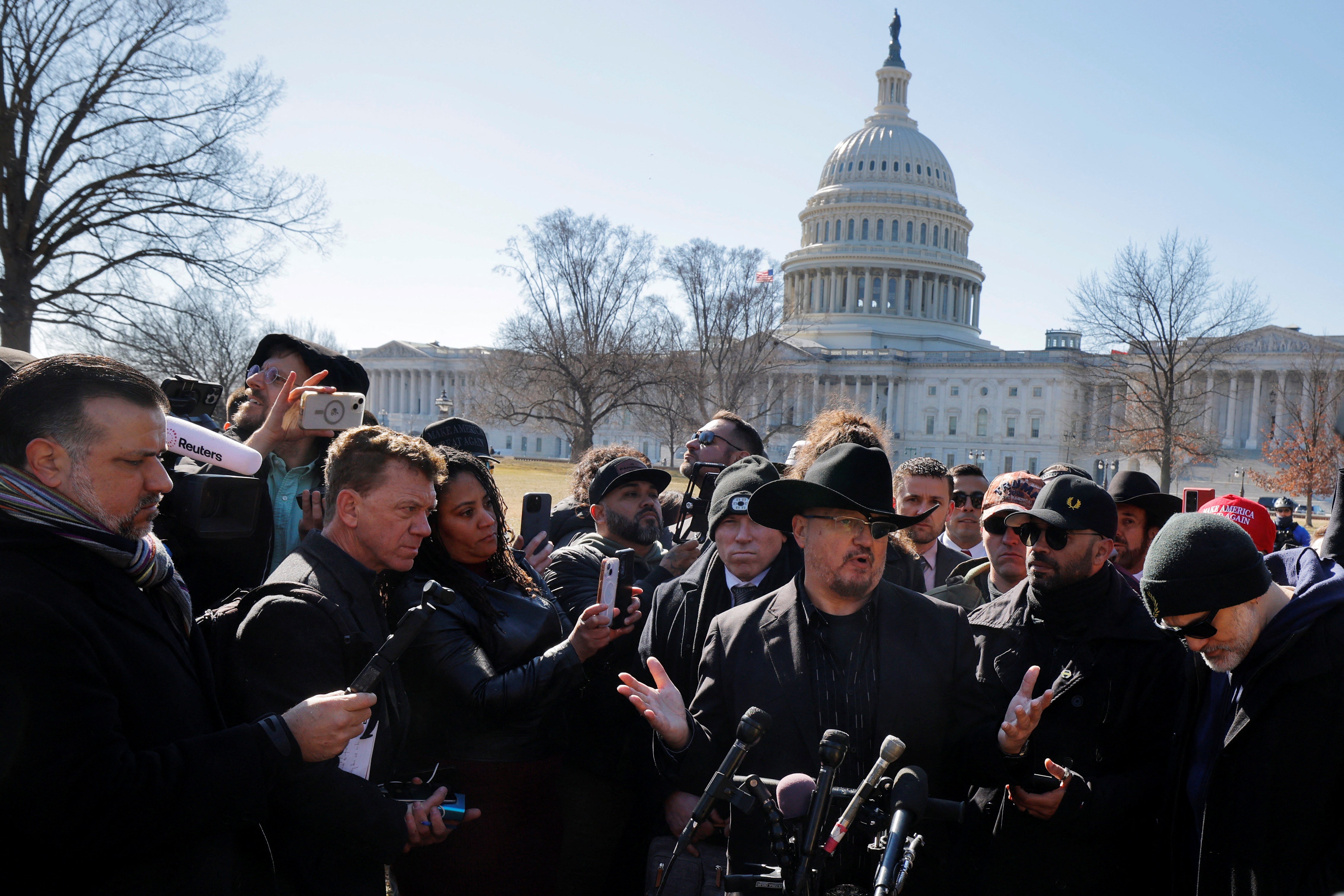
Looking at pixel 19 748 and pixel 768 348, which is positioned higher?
pixel 768 348

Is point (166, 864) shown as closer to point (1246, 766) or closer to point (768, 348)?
point (1246, 766)

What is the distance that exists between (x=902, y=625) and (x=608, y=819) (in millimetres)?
1856

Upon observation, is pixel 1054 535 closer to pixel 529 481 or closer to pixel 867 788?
pixel 867 788

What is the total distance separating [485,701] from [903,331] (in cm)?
→ 9385

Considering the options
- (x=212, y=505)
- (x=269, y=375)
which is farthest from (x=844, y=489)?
(x=269, y=375)

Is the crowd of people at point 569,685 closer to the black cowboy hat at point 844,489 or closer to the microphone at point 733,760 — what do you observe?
the black cowboy hat at point 844,489

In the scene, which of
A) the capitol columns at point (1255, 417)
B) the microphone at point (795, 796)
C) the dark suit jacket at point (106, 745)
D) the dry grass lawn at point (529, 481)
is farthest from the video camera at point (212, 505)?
the capitol columns at point (1255, 417)

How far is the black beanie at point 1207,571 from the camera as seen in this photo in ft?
9.86

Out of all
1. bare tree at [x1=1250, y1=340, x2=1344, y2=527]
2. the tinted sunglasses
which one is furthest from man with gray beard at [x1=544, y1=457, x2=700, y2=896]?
bare tree at [x1=1250, y1=340, x2=1344, y2=527]

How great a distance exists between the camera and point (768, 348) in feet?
195

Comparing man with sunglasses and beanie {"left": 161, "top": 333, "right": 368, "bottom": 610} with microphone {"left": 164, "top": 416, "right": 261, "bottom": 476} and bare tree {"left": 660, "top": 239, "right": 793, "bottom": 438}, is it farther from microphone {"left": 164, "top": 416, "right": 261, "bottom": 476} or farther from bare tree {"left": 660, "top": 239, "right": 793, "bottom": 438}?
bare tree {"left": 660, "top": 239, "right": 793, "bottom": 438}

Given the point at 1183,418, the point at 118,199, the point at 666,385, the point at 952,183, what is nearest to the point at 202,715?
the point at 118,199

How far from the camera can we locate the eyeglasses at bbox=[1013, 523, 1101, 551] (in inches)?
153

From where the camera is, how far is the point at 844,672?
3.33 metres
